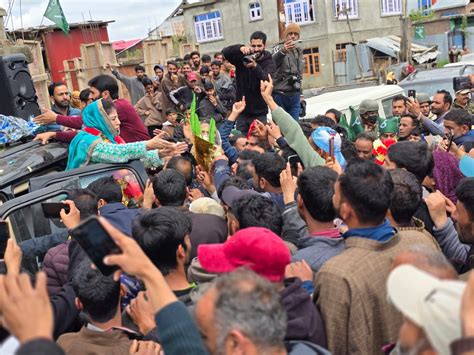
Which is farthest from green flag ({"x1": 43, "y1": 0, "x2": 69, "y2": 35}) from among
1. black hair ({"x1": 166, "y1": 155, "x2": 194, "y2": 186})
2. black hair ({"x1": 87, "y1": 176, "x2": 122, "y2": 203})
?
black hair ({"x1": 87, "y1": 176, "x2": 122, "y2": 203})

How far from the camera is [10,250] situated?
230cm

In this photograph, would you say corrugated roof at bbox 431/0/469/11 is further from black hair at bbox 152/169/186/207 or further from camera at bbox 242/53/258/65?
black hair at bbox 152/169/186/207

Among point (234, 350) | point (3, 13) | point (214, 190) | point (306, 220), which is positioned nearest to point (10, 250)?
point (234, 350)

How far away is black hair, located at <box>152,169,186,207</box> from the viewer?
3.65m

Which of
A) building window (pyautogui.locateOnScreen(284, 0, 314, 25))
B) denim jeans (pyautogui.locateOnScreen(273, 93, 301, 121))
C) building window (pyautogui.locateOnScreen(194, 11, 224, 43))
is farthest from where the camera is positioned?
building window (pyautogui.locateOnScreen(194, 11, 224, 43))

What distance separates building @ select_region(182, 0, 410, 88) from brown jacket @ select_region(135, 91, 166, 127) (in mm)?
24790

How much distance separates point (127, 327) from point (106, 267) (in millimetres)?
925

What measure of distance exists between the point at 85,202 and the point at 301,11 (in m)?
33.2

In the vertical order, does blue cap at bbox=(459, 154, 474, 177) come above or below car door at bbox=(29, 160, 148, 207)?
below

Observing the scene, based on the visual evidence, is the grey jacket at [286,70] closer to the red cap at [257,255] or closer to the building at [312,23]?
the red cap at [257,255]

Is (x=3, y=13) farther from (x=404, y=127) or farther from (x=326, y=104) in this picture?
(x=404, y=127)

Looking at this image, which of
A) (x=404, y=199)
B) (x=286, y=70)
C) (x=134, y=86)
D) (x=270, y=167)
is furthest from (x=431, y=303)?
(x=134, y=86)

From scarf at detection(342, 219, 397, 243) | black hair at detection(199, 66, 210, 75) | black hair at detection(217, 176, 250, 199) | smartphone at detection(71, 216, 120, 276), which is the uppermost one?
black hair at detection(199, 66, 210, 75)

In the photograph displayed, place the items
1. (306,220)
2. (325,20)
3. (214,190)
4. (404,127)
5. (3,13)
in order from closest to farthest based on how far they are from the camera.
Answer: (306,220) < (214,190) < (404,127) < (3,13) < (325,20)
